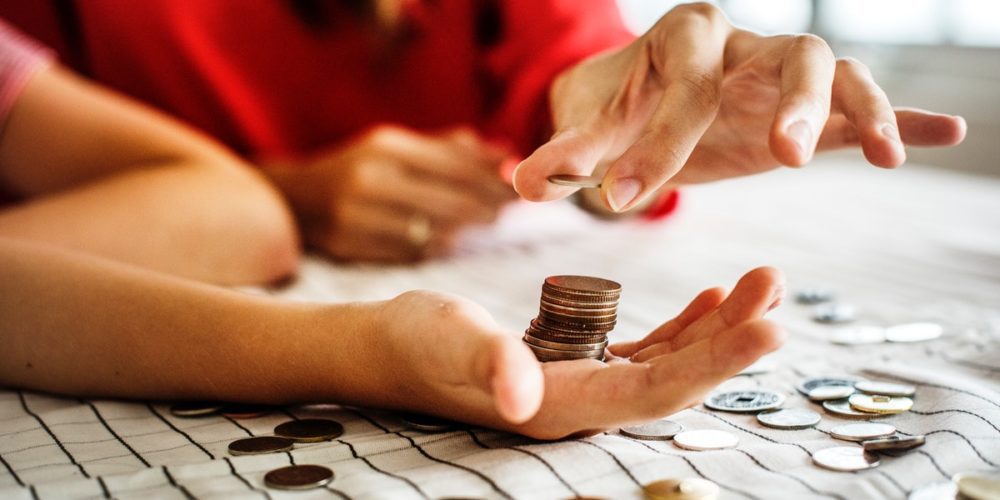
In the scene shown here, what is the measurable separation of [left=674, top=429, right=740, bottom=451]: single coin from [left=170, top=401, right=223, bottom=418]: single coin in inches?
17.1

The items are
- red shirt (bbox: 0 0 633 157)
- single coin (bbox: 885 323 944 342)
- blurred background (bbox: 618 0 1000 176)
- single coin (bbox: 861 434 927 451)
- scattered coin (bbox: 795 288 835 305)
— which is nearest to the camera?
single coin (bbox: 861 434 927 451)

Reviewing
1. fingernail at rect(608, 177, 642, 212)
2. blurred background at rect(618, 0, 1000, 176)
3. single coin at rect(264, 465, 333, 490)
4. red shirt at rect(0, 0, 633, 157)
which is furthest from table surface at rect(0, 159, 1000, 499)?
blurred background at rect(618, 0, 1000, 176)

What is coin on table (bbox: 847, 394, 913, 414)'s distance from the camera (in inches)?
31.2

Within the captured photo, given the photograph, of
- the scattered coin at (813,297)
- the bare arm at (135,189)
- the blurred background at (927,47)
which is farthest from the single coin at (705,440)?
the blurred background at (927,47)

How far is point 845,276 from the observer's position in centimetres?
145

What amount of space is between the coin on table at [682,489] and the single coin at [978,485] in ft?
0.56

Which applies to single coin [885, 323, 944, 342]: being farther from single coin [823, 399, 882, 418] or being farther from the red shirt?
the red shirt

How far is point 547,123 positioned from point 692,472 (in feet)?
3.02

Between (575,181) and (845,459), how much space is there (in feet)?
1.02

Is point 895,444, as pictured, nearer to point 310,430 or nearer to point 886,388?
point 886,388

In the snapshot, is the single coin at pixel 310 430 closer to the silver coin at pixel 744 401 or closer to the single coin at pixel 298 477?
the single coin at pixel 298 477

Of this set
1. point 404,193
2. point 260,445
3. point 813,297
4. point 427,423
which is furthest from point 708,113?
point 404,193

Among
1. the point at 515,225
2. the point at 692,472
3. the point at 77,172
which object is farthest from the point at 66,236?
the point at 515,225

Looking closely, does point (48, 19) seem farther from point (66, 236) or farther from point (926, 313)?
point (926, 313)
